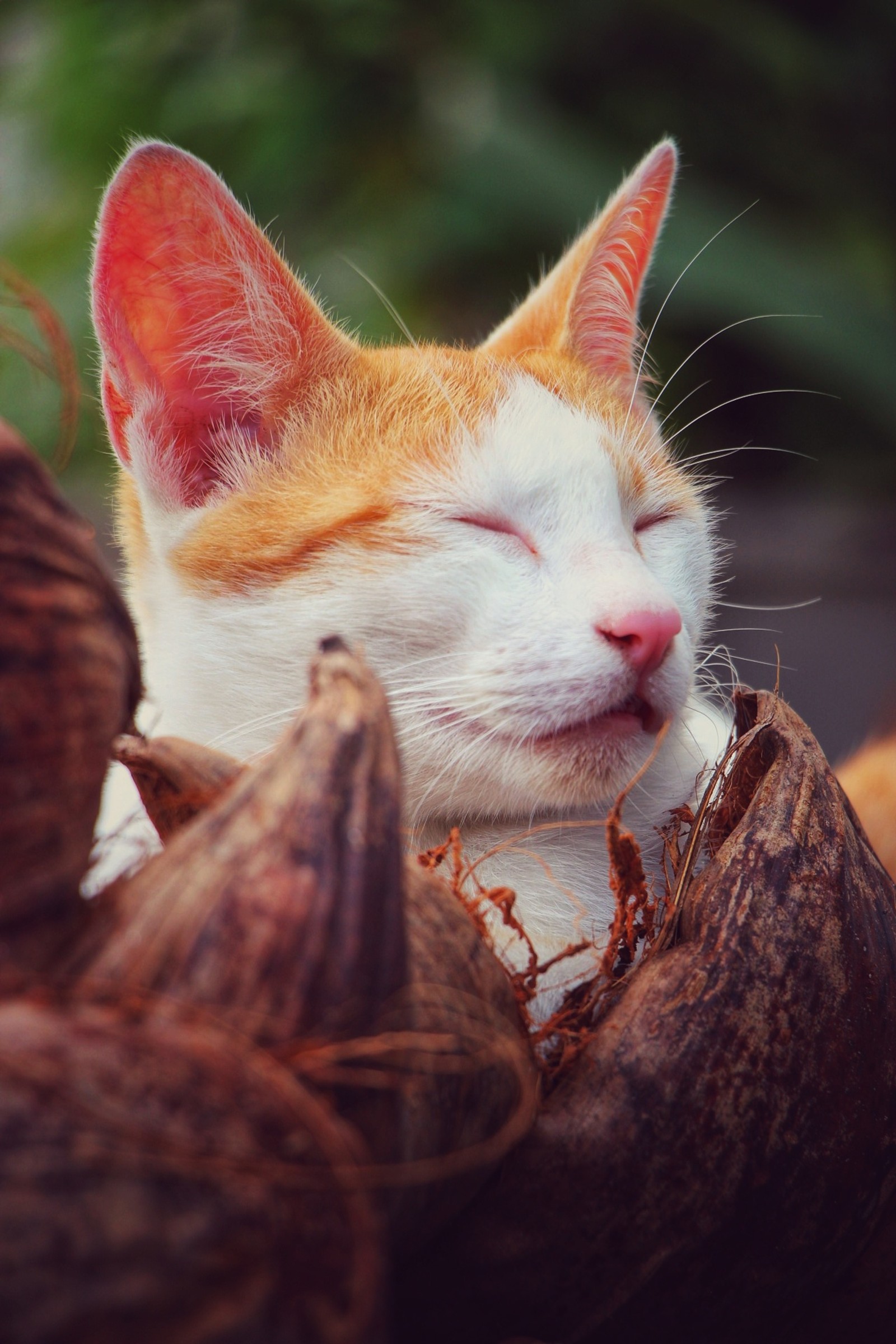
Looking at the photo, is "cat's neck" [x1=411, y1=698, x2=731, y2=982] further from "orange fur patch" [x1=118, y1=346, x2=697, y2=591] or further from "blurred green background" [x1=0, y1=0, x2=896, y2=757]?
"blurred green background" [x1=0, y1=0, x2=896, y2=757]

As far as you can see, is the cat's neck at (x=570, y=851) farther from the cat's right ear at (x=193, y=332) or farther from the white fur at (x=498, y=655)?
the cat's right ear at (x=193, y=332)

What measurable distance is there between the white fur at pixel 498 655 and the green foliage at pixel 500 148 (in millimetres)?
1219

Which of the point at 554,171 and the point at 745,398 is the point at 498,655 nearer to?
the point at 745,398

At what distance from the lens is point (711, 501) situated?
0.73 metres

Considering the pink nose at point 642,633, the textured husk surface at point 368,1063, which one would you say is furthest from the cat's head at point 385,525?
the textured husk surface at point 368,1063

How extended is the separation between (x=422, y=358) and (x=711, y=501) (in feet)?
0.70

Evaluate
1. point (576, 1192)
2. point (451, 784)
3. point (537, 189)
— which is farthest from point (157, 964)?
point (537, 189)

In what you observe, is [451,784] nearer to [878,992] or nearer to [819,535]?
[878,992]

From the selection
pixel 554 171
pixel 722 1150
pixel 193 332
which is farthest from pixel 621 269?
pixel 554 171

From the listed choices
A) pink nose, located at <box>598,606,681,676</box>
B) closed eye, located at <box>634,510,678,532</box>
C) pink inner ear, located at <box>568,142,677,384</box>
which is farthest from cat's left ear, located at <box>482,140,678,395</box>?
pink nose, located at <box>598,606,681,676</box>

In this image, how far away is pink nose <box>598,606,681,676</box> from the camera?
48 cm

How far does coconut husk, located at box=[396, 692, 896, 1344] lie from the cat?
0.31 ft

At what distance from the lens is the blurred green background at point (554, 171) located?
1.75 meters

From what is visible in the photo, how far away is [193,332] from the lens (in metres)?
0.58
